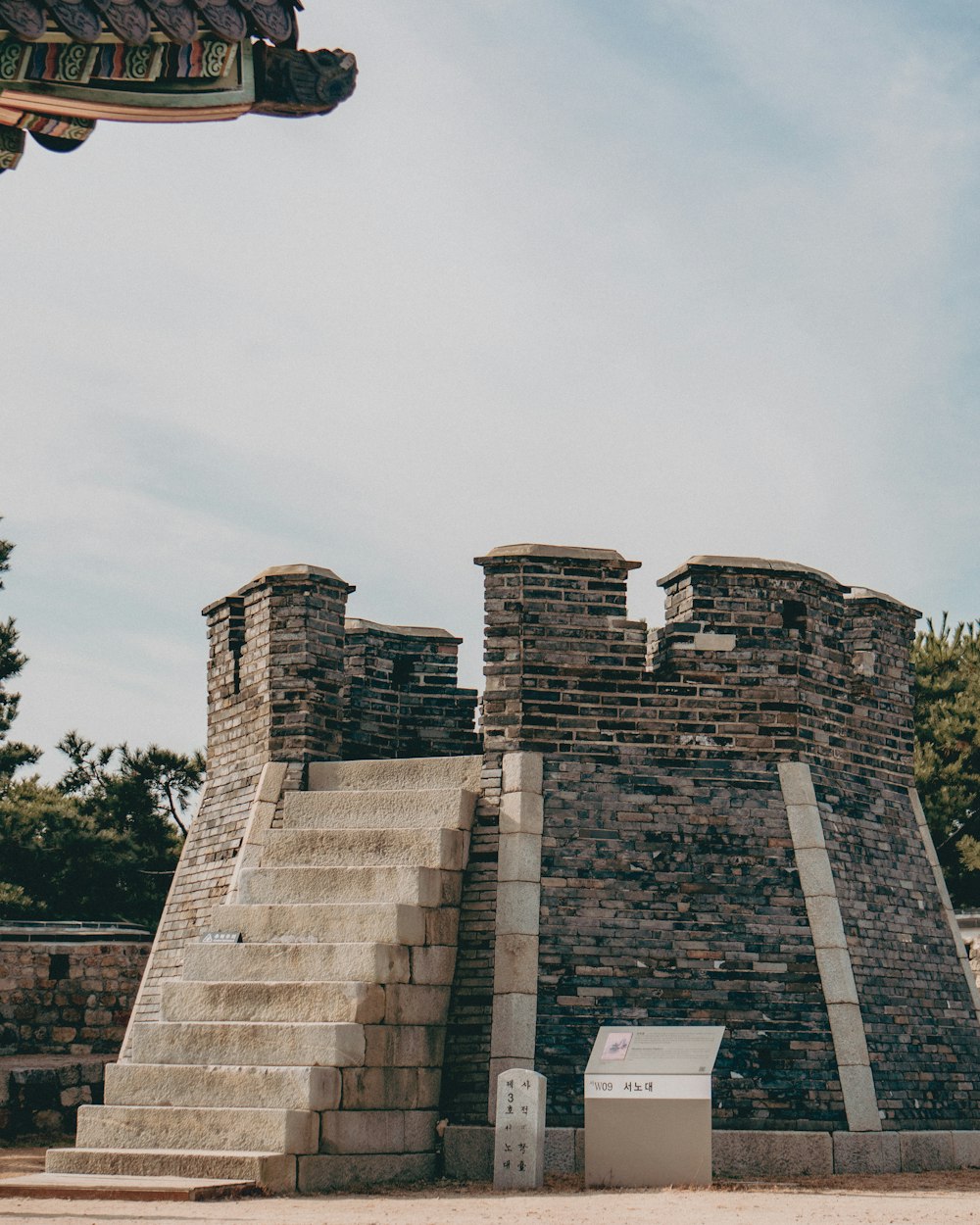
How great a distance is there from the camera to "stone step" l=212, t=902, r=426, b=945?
10859mm

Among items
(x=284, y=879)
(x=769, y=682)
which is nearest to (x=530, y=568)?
(x=769, y=682)

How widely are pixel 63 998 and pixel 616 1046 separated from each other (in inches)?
294

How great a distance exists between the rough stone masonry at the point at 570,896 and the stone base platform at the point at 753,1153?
2 cm

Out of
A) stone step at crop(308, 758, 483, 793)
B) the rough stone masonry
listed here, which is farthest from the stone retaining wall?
stone step at crop(308, 758, 483, 793)

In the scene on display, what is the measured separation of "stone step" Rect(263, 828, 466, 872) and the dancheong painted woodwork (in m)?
5.00

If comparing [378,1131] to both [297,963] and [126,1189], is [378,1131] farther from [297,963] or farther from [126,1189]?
[126,1189]

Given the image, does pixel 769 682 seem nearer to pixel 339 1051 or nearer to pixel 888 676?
pixel 888 676

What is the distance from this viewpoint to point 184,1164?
967 centimetres

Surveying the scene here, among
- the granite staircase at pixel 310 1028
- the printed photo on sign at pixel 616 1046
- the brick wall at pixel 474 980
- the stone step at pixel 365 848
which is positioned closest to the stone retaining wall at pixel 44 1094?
the granite staircase at pixel 310 1028

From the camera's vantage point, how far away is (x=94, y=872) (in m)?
23.0

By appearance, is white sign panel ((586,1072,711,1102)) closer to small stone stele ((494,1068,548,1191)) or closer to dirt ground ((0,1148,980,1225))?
small stone stele ((494,1068,548,1191))

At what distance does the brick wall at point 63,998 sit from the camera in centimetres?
1584

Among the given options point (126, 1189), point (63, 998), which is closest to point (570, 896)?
point (126, 1189)

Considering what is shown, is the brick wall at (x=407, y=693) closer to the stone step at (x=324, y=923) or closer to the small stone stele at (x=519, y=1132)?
the stone step at (x=324, y=923)
